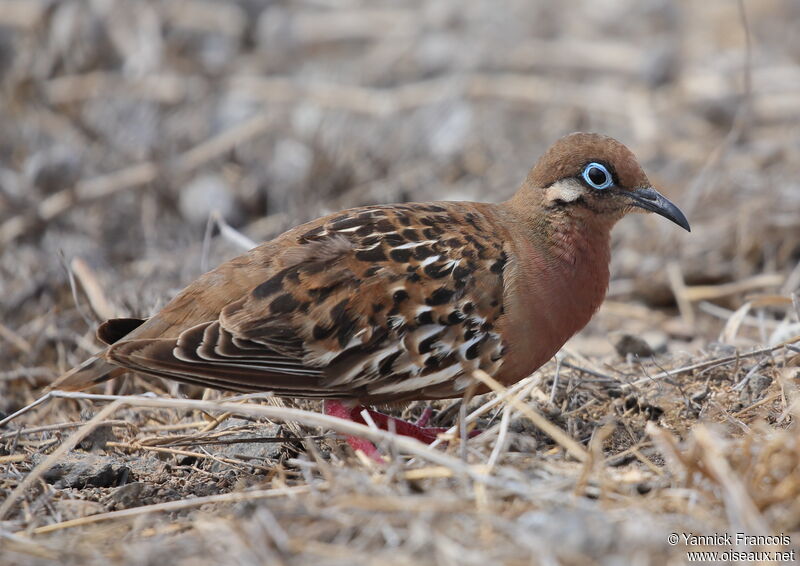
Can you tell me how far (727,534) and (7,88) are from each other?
793 centimetres

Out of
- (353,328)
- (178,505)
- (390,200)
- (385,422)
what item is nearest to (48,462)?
(178,505)

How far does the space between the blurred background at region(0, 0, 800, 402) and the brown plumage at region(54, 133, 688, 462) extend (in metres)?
1.19

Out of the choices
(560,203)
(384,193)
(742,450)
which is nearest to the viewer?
(742,450)

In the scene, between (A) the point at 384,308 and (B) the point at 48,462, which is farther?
(A) the point at 384,308

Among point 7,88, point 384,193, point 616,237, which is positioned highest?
point 7,88

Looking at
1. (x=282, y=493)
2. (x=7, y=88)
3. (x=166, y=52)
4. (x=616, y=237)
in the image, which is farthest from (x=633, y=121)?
(x=282, y=493)

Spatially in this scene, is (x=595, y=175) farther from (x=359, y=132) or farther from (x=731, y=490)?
(x=359, y=132)

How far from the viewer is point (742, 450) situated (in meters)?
3.34

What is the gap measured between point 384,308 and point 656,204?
1.33 m

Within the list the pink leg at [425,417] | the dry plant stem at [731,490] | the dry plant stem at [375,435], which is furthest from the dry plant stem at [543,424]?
the pink leg at [425,417]

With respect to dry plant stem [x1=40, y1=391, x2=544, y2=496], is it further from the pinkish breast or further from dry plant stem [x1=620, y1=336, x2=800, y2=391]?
dry plant stem [x1=620, y1=336, x2=800, y2=391]

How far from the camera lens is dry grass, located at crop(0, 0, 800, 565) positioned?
125 inches

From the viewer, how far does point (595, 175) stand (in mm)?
4602

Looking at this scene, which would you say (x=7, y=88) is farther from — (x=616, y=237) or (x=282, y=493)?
(x=282, y=493)
